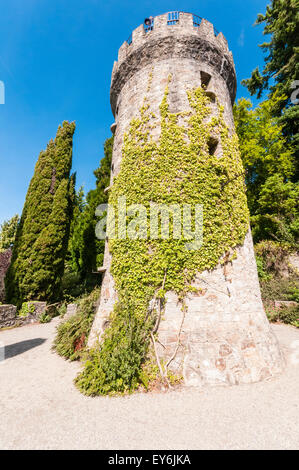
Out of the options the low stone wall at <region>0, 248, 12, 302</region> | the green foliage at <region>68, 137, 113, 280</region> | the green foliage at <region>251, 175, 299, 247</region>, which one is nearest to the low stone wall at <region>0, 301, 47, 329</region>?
the low stone wall at <region>0, 248, 12, 302</region>

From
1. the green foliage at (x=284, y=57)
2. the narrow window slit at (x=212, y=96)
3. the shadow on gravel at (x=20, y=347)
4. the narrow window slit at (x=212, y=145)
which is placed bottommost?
the shadow on gravel at (x=20, y=347)

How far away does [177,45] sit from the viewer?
5.55 metres

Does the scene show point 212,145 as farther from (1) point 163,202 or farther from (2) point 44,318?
(2) point 44,318

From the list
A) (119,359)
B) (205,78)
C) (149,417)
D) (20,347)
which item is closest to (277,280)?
(205,78)

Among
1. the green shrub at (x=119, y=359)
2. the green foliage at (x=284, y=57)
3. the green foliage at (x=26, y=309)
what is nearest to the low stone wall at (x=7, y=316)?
the green foliage at (x=26, y=309)

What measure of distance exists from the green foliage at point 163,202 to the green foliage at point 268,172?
24.0 ft

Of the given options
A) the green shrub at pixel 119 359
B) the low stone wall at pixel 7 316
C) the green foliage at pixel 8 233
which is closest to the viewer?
the green shrub at pixel 119 359

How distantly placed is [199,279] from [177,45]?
5.99 m

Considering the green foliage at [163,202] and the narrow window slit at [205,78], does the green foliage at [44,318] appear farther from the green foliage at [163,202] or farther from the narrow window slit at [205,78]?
the narrow window slit at [205,78]

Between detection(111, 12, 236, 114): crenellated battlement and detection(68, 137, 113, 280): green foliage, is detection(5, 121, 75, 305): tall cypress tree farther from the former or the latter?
detection(111, 12, 236, 114): crenellated battlement

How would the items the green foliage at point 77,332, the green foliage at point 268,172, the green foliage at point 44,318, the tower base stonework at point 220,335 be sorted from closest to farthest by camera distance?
the tower base stonework at point 220,335 < the green foliage at point 77,332 < the green foliage at point 44,318 < the green foliage at point 268,172

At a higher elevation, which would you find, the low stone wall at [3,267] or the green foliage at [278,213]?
the green foliage at [278,213]

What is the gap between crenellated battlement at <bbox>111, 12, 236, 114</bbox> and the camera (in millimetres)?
5562

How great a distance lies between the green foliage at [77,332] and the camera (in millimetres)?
4970
